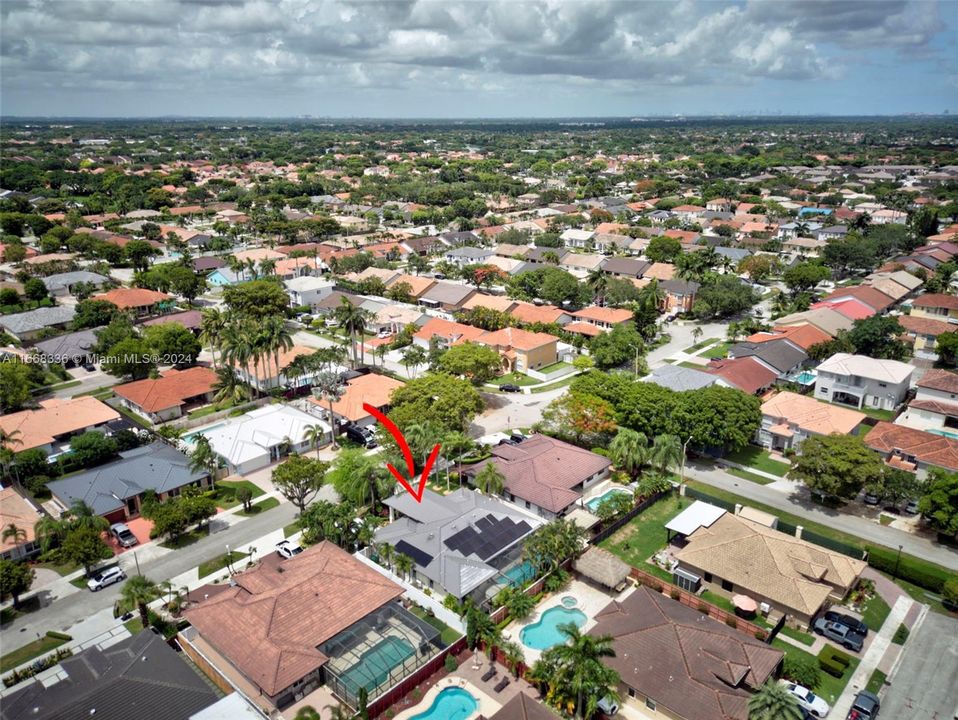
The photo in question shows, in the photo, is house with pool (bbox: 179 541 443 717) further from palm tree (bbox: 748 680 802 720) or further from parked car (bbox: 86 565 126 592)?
palm tree (bbox: 748 680 802 720)

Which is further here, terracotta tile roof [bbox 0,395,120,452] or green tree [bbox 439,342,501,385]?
green tree [bbox 439,342,501,385]

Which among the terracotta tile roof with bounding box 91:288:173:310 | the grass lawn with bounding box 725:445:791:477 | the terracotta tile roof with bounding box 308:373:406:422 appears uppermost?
the terracotta tile roof with bounding box 91:288:173:310

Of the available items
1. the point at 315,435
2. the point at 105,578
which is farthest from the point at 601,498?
the point at 105,578

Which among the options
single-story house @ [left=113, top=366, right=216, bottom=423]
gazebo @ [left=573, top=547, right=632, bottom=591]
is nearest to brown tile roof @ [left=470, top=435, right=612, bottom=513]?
gazebo @ [left=573, top=547, right=632, bottom=591]

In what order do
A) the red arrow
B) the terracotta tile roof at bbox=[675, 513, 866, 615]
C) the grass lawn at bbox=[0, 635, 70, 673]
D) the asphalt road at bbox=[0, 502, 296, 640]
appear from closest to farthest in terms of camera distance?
1. the grass lawn at bbox=[0, 635, 70, 673]
2. the asphalt road at bbox=[0, 502, 296, 640]
3. the terracotta tile roof at bbox=[675, 513, 866, 615]
4. the red arrow

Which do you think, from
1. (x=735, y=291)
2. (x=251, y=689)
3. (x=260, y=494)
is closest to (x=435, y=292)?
(x=735, y=291)

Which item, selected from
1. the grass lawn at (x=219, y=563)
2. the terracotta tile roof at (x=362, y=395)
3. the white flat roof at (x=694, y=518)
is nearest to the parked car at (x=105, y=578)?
the grass lawn at (x=219, y=563)

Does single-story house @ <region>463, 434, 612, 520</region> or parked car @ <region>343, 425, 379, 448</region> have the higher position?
single-story house @ <region>463, 434, 612, 520</region>
